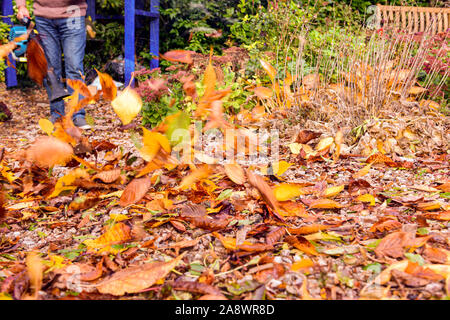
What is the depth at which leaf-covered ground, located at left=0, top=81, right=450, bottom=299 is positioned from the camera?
99 cm

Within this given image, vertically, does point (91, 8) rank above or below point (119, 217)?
above

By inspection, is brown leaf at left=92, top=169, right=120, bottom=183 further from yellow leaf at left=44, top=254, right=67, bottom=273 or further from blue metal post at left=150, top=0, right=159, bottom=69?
blue metal post at left=150, top=0, right=159, bottom=69

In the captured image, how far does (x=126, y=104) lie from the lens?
1162 mm

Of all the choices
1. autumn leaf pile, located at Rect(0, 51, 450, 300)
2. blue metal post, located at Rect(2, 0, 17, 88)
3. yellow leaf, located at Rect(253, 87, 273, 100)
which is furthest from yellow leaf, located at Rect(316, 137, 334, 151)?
Result: blue metal post, located at Rect(2, 0, 17, 88)

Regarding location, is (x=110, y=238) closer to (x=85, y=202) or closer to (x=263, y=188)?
(x=85, y=202)

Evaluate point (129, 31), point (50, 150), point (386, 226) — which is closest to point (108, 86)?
point (50, 150)

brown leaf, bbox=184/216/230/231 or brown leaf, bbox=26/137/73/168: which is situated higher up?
brown leaf, bbox=26/137/73/168

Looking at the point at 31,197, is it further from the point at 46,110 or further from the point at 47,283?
the point at 46,110

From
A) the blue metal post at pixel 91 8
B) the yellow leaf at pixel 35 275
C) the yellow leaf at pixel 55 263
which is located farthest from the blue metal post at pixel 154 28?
the yellow leaf at pixel 35 275

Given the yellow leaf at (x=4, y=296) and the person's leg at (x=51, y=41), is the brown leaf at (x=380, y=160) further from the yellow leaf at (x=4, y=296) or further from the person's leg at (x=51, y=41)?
the person's leg at (x=51, y=41)

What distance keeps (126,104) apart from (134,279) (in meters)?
0.50

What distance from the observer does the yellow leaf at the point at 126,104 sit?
3.79 ft
